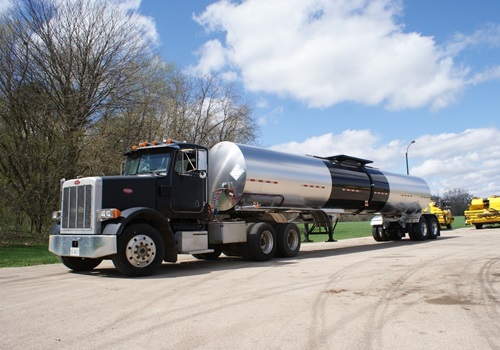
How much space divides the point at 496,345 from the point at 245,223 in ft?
29.4

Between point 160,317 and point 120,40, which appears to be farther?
point 120,40

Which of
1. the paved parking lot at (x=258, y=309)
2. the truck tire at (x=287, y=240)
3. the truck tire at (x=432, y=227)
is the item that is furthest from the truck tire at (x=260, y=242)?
the truck tire at (x=432, y=227)

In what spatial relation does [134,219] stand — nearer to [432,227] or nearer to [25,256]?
[25,256]

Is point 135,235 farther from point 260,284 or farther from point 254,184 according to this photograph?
point 254,184

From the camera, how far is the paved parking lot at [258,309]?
503cm

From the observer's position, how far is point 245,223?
43.6ft

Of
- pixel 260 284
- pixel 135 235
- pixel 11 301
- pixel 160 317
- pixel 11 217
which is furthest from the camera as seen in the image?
pixel 11 217

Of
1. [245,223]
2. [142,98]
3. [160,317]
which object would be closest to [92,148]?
[142,98]

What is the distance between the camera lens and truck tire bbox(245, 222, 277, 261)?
12953 mm

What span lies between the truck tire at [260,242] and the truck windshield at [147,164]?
3335 millimetres

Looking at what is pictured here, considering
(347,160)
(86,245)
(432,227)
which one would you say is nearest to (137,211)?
(86,245)

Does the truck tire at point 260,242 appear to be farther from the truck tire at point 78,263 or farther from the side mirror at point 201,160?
the truck tire at point 78,263

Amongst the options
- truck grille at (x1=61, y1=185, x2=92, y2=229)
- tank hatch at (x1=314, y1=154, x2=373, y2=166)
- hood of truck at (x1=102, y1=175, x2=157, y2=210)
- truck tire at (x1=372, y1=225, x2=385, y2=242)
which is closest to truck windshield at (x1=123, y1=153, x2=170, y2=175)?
hood of truck at (x1=102, y1=175, x2=157, y2=210)

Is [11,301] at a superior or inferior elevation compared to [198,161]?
inferior
